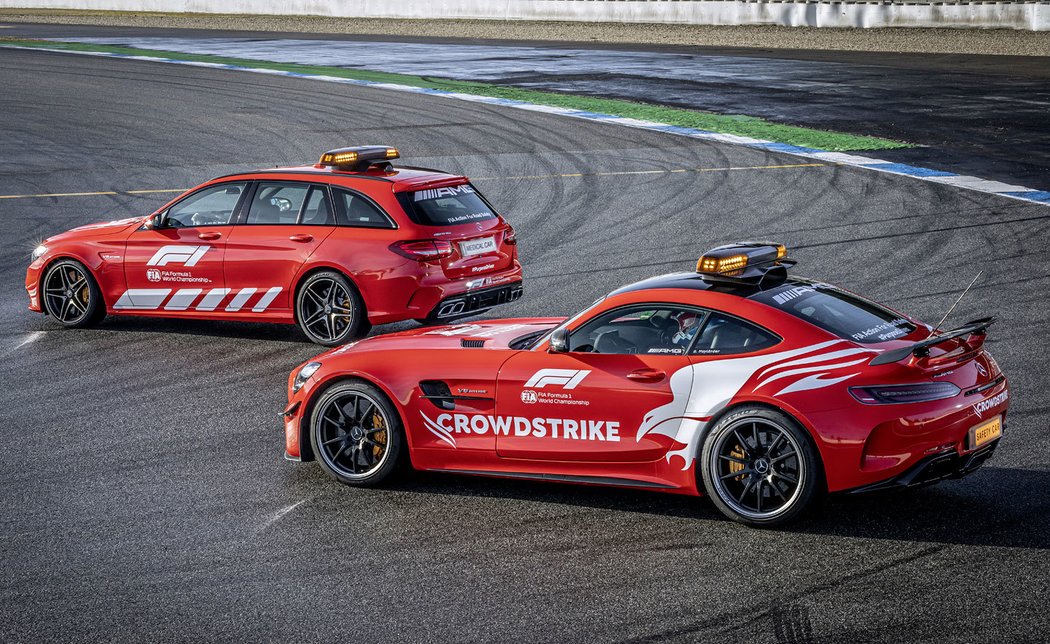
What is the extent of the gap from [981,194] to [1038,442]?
10173 mm

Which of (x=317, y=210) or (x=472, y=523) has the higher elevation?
(x=317, y=210)

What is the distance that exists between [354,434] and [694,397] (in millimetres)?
2250

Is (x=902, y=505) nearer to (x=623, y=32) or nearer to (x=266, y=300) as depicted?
(x=266, y=300)

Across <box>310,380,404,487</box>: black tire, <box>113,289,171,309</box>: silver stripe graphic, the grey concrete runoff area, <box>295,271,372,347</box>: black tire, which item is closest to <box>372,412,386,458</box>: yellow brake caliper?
<box>310,380,404,487</box>: black tire

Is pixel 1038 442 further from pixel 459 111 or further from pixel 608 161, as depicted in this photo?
pixel 459 111

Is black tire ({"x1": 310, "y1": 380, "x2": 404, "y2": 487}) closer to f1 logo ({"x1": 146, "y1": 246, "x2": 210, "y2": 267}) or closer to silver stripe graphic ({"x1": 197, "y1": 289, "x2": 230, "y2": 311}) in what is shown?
silver stripe graphic ({"x1": 197, "y1": 289, "x2": 230, "y2": 311})

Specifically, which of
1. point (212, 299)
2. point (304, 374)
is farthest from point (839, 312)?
point (212, 299)

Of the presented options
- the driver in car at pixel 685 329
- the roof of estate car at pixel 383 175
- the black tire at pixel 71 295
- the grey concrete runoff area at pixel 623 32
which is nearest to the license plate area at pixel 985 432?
the driver in car at pixel 685 329

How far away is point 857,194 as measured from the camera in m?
17.8

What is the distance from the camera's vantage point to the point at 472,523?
7273mm

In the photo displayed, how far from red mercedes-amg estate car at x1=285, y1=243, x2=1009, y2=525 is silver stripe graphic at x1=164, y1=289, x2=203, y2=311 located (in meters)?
4.17

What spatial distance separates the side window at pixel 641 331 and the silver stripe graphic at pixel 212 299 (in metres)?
5.33

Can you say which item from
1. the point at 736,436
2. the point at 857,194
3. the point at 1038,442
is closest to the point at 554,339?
the point at 736,436

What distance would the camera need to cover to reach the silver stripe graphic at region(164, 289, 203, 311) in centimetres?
1198
